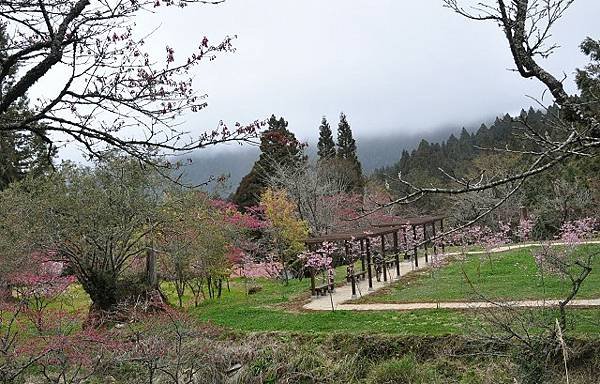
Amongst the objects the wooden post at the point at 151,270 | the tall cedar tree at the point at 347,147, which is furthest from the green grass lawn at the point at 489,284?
the tall cedar tree at the point at 347,147

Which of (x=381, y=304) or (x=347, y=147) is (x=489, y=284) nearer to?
(x=381, y=304)

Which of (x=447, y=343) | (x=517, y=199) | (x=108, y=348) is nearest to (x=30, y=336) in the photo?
(x=108, y=348)

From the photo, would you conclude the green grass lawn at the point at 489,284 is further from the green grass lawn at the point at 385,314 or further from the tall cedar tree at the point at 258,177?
the tall cedar tree at the point at 258,177

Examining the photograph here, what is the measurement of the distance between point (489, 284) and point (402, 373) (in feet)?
18.3

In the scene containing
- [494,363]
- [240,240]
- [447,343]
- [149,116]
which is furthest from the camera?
[240,240]

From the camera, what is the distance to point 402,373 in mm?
7844

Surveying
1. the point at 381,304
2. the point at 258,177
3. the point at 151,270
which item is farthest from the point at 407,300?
the point at 258,177

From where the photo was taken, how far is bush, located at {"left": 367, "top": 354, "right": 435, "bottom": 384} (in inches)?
303

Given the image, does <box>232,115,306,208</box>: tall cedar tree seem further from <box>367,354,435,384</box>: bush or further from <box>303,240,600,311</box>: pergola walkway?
<box>367,354,435,384</box>: bush

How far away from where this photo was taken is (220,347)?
30.7 ft

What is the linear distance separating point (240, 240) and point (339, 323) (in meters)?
8.24

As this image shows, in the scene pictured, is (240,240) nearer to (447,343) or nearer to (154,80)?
(447,343)

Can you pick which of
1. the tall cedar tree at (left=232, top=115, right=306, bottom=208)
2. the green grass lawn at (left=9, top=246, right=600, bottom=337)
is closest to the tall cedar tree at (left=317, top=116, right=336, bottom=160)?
the tall cedar tree at (left=232, top=115, right=306, bottom=208)

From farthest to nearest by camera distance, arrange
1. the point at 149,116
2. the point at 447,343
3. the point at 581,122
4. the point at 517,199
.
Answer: the point at 517,199
the point at 447,343
the point at 149,116
the point at 581,122
